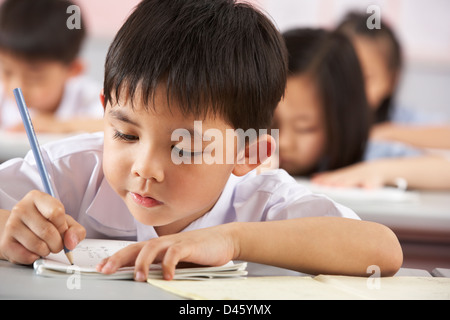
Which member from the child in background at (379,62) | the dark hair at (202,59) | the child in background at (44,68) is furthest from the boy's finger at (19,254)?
the child in background at (379,62)

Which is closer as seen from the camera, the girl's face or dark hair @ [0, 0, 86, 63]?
the girl's face

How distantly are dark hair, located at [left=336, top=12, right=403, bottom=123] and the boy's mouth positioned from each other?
196 cm

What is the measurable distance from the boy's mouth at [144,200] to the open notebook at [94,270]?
7 centimetres

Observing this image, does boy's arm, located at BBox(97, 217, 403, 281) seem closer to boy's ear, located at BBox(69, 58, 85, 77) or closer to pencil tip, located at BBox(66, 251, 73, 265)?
pencil tip, located at BBox(66, 251, 73, 265)

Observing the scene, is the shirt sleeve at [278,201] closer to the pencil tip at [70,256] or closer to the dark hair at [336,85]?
the pencil tip at [70,256]

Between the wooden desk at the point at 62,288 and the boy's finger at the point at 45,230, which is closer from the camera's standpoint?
the wooden desk at the point at 62,288

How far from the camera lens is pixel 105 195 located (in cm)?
94

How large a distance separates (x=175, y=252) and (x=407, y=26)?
328 cm

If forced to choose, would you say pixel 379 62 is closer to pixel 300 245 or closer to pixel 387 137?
pixel 387 137

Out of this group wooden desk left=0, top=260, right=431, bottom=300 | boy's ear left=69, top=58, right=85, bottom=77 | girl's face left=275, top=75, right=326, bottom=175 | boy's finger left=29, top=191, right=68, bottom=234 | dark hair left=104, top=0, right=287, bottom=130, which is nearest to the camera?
wooden desk left=0, top=260, right=431, bottom=300

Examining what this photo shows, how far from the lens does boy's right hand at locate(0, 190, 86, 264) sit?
26.9 inches

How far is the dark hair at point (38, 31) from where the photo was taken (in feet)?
7.42

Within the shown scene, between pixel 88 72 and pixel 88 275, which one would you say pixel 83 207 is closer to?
pixel 88 275

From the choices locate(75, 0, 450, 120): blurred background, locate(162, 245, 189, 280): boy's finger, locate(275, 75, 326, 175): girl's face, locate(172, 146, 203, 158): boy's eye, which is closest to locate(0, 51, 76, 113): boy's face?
locate(275, 75, 326, 175): girl's face
